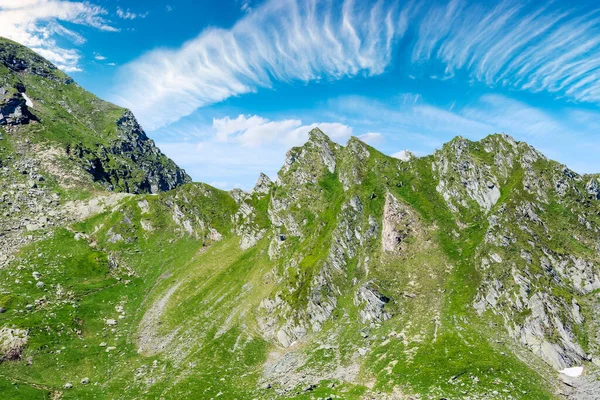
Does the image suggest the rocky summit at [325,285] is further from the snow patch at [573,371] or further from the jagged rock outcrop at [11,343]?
the snow patch at [573,371]

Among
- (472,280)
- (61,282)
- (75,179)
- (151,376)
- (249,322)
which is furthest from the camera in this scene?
(75,179)

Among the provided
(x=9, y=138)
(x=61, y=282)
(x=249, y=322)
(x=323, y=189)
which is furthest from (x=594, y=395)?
(x=9, y=138)

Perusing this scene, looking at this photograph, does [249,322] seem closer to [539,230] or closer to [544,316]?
[544,316]

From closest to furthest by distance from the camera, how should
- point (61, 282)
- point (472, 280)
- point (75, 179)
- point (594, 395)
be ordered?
point (594, 395) → point (472, 280) → point (61, 282) → point (75, 179)

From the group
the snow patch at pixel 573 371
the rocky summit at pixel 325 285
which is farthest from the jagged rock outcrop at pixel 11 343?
the snow patch at pixel 573 371

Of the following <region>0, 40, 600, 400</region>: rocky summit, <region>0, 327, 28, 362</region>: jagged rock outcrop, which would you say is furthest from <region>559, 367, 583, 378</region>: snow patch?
<region>0, 327, 28, 362</region>: jagged rock outcrop

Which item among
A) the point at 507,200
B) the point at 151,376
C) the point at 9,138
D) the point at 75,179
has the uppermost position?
the point at 9,138

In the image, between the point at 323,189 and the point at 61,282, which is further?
the point at 323,189
